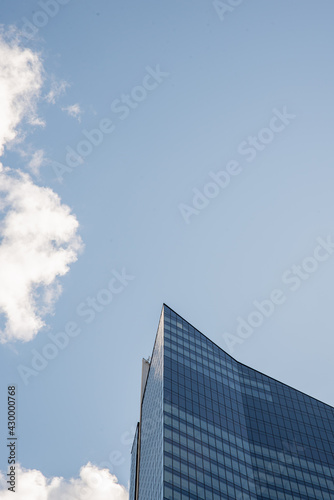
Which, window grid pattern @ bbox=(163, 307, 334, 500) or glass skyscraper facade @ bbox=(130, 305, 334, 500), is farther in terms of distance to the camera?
window grid pattern @ bbox=(163, 307, 334, 500)

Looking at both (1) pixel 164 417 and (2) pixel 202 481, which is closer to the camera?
(2) pixel 202 481

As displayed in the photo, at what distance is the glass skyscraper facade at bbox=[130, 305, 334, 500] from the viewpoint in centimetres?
6662

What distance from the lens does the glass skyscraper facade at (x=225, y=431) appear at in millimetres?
66625

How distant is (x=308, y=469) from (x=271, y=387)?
19917mm

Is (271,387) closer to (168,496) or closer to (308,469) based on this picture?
(308,469)

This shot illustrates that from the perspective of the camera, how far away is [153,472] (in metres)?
72.9

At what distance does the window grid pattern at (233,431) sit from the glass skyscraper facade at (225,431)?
0.16m

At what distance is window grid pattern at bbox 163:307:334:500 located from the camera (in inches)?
2633

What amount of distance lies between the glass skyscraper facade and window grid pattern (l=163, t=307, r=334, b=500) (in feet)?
0.53

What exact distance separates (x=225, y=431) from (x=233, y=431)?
255 cm

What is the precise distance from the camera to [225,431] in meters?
77.2

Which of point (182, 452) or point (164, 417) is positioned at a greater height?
point (164, 417)

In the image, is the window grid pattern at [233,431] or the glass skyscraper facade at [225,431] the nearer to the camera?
the glass skyscraper facade at [225,431]

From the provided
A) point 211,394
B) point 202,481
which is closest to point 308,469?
point 211,394
